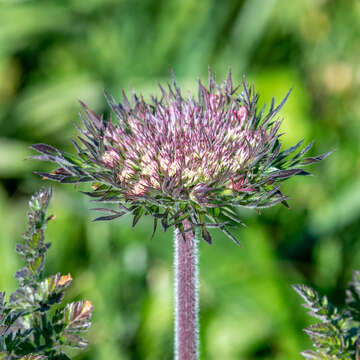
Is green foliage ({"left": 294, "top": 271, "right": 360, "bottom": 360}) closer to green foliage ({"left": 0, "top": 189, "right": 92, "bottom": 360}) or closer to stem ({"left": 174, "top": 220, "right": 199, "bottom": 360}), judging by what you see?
stem ({"left": 174, "top": 220, "right": 199, "bottom": 360})

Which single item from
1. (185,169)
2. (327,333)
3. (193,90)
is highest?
(193,90)

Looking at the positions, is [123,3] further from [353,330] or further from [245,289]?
[353,330]

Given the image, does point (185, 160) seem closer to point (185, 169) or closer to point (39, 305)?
point (185, 169)

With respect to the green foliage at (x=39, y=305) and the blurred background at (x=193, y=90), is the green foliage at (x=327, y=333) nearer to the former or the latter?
the green foliage at (x=39, y=305)

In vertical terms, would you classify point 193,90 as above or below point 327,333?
above

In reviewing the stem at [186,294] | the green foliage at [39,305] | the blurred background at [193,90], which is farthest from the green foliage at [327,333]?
the blurred background at [193,90]

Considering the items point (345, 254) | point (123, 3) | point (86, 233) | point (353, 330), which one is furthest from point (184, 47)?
point (353, 330)

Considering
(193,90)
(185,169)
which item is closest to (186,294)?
(185,169)
